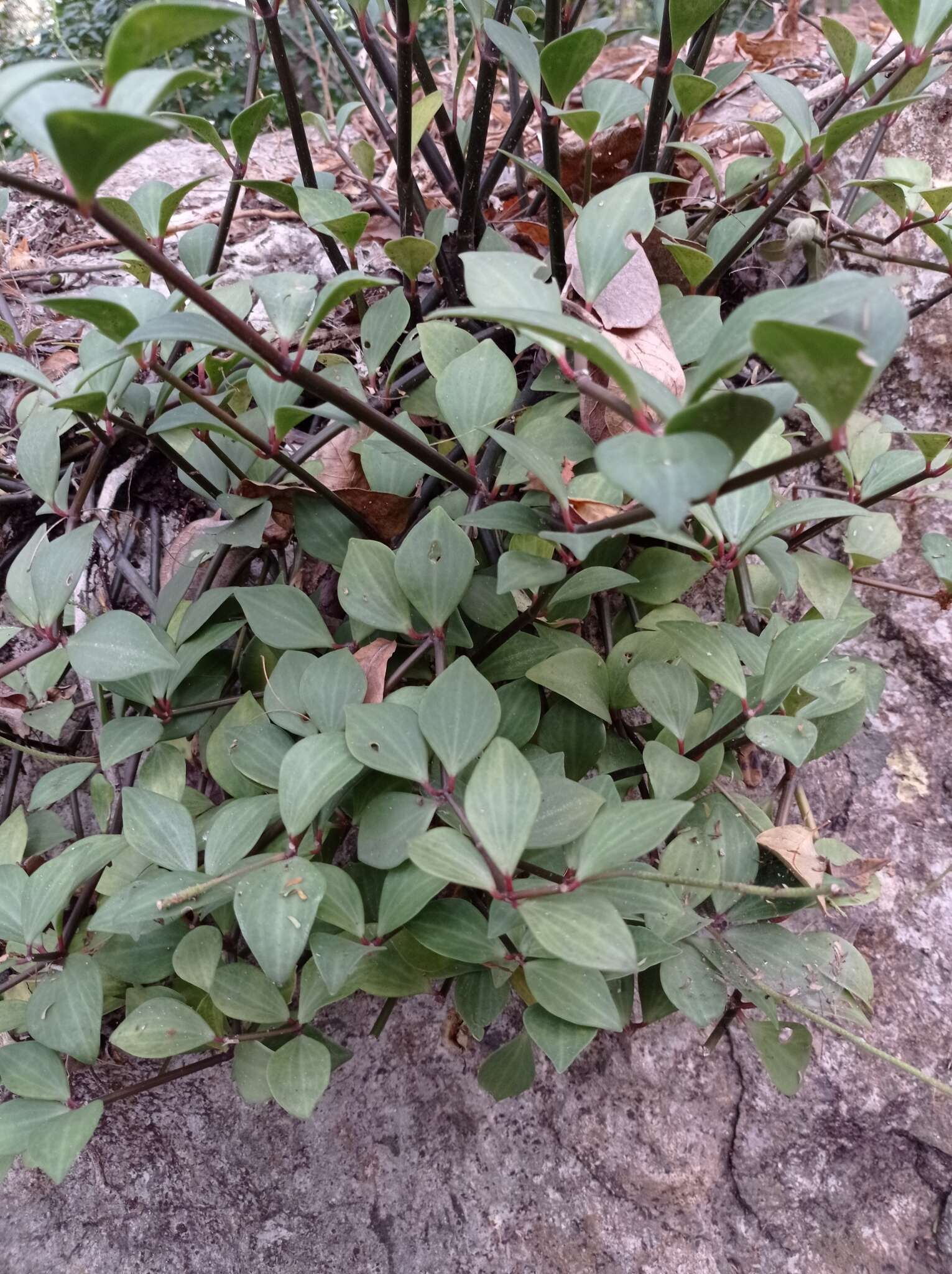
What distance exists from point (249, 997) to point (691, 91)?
746mm

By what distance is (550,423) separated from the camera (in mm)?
619

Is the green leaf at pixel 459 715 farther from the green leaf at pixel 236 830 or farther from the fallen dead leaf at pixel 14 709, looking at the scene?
the fallen dead leaf at pixel 14 709

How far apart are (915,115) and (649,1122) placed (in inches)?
44.1

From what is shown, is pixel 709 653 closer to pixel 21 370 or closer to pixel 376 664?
pixel 376 664

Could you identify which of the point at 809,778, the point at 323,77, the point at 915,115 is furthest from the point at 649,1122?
the point at 323,77

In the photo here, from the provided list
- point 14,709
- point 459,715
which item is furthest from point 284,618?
point 14,709

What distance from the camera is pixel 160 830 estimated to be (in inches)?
22.2

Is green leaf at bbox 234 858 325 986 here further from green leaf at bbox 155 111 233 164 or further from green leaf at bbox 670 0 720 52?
green leaf at bbox 670 0 720 52

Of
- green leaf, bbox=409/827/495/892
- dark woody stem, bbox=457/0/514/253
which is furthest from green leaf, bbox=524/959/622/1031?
dark woody stem, bbox=457/0/514/253

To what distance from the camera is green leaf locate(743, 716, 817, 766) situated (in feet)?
1.77

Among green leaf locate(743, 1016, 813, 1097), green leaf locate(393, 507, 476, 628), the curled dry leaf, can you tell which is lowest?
green leaf locate(743, 1016, 813, 1097)

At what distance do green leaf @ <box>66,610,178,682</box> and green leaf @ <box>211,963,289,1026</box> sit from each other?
0.19 meters

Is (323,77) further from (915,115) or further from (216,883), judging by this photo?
(216,883)

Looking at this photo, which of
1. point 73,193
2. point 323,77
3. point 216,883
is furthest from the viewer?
point 323,77
